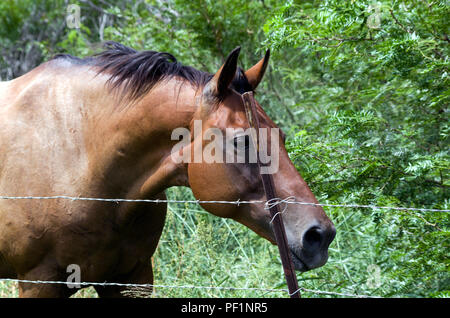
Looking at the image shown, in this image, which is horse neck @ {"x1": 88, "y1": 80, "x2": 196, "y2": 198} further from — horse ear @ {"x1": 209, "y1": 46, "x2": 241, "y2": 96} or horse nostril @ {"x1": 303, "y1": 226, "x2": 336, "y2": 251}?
horse nostril @ {"x1": 303, "y1": 226, "x2": 336, "y2": 251}

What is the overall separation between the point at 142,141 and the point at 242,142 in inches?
22.3

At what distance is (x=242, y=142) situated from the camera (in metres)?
2.50

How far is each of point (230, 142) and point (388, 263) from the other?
197 cm

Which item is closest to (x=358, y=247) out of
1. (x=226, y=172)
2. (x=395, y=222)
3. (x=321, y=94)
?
(x=321, y=94)

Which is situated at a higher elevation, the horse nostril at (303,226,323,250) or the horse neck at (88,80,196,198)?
the horse neck at (88,80,196,198)

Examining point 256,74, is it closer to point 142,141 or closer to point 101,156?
point 142,141

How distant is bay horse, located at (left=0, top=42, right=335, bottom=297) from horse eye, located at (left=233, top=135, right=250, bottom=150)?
0.09 metres

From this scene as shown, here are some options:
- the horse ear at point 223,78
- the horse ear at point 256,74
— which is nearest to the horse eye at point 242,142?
the horse ear at point 223,78

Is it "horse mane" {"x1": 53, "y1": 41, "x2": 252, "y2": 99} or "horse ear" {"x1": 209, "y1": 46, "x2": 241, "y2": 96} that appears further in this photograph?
"horse mane" {"x1": 53, "y1": 41, "x2": 252, "y2": 99}

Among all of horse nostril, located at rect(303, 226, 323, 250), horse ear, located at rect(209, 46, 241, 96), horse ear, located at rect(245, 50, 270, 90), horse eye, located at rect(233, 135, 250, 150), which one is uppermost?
horse ear, located at rect(245, 50, 270, 90)

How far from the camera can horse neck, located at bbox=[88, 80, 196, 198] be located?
2.70 m

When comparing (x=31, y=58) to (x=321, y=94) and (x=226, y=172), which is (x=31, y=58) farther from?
(x=226, y=172)

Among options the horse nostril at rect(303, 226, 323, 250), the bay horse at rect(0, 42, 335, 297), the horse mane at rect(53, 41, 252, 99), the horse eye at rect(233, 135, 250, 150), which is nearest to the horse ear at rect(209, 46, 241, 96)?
the bay horse at rect(0, 42, 335, 297)
